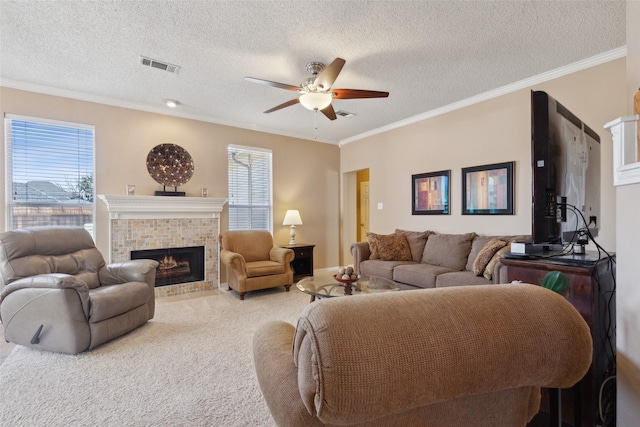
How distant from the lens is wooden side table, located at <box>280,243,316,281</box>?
16.8ft

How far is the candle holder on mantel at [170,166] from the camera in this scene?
13.9 ft

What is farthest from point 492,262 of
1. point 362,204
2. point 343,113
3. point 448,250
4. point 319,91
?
point 362,204

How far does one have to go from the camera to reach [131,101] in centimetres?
401

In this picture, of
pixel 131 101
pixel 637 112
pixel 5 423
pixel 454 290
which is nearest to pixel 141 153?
pixel 131 101

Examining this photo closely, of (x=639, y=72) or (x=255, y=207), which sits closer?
(x=639, y=72)

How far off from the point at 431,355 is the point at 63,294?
2.87m

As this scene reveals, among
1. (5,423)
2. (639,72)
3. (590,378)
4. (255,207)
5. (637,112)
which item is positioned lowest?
(5,423)

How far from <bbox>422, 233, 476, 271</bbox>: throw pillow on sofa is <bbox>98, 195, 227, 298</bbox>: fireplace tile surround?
3.14 metres

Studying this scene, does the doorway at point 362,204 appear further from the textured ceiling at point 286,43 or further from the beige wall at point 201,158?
the textured ceiling at point 286,43

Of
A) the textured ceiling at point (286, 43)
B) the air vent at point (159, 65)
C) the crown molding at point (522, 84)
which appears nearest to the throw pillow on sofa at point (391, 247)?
the crown molding at point (522, 84)

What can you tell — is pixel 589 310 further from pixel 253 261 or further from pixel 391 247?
pixel 253 261

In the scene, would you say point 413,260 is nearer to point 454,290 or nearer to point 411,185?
point 411,185

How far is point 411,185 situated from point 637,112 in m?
3.46

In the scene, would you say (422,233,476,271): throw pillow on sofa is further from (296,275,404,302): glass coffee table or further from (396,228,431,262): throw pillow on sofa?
(296,275,404,302): glass coffee table
